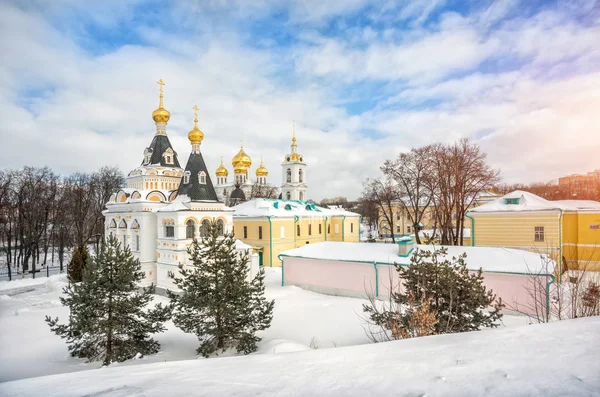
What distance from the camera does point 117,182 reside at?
37.8m

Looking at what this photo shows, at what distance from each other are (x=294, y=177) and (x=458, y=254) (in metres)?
27.8

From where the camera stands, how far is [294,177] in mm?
40906

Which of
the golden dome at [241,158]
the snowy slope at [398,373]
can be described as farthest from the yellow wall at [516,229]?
the golden dome at [241,158]

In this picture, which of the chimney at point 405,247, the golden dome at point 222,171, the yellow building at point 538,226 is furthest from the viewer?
the golden dome at point 222,171

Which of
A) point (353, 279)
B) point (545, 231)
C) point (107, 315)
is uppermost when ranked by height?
point (545, 231)

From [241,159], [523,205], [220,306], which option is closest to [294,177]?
[241,159]

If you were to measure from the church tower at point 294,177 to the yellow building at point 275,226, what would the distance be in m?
9.83

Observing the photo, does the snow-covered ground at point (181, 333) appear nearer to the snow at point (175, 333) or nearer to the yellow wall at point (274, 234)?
the snow at point (175, 333)

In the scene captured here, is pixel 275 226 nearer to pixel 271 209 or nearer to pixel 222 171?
pixel 271 209

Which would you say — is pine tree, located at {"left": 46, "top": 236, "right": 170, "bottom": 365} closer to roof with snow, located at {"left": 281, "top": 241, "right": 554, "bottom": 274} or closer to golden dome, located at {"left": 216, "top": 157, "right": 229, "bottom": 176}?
roof with snow, located at {"left": 281, "top": 241, "right": 554, "bottom": 274}

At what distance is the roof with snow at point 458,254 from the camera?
42.5ft

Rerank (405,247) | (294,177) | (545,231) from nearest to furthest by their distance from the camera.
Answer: (405,247), (545,231), (294,177)

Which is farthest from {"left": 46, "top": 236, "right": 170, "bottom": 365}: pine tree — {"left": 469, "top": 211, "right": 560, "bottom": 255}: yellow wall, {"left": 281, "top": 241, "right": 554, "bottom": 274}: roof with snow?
{"left": 469, "top": 211, "right": 560, "bottom": 255}: yellow wall

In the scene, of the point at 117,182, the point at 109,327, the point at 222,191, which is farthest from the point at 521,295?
the point at 222,191
